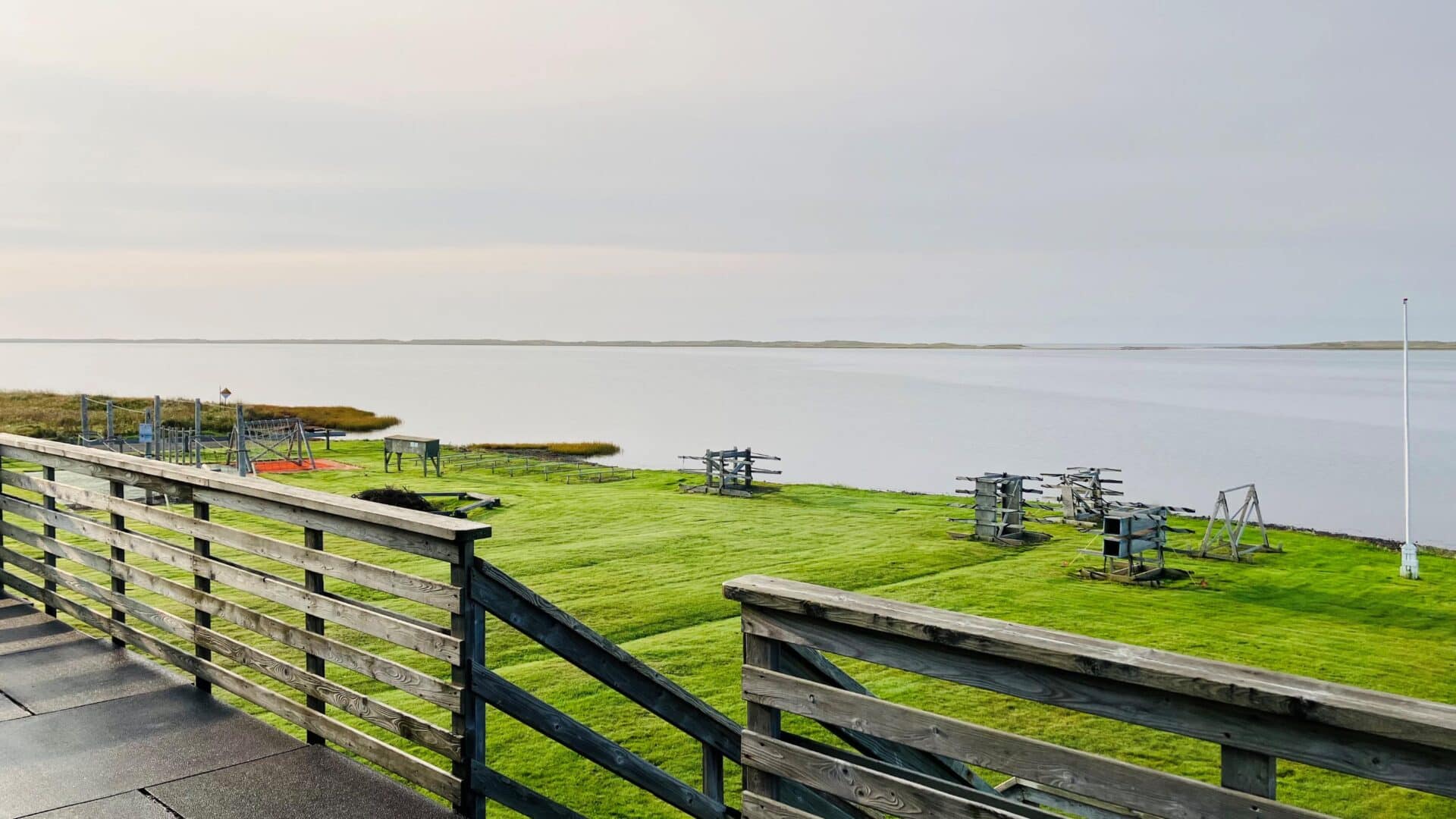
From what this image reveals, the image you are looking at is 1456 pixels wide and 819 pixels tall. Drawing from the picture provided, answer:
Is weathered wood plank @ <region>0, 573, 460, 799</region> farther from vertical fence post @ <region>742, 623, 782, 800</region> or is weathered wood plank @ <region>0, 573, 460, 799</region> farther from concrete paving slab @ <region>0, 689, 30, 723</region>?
vertical fence post @ <region>742, 623, 782, 800</region>

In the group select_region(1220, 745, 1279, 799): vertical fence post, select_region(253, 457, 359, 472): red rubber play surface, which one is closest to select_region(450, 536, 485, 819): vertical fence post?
select_region(1220, 745, 1279, 799): vertical fence post

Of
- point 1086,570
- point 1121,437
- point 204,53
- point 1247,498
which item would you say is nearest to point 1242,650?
point 1086,570

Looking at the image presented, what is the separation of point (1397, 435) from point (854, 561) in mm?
87508

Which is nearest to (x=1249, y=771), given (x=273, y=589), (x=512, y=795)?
(x=512, y=795)

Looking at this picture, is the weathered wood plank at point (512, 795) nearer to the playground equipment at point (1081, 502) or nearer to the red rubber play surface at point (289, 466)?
the playground equipment at point (1081, 502)

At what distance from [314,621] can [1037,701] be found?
134 inches

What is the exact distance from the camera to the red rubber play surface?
31297 mm

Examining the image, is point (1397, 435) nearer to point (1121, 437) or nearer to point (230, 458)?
point (1121, 437)

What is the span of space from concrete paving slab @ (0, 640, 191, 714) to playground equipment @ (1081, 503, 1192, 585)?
52.1 feet

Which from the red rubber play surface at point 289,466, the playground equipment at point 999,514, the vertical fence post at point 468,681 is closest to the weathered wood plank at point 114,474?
the vertical fence post at point 468,681

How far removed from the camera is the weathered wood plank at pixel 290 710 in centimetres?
409

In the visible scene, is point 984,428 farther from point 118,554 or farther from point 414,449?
point 118,554

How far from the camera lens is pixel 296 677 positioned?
15.5 feet

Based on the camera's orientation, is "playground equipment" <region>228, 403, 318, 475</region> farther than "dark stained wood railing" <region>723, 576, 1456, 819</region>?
Yes
